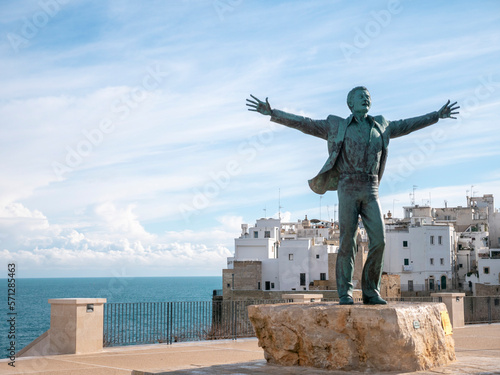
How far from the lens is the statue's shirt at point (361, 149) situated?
8.74 meters

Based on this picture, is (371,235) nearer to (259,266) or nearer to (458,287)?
(259,266)

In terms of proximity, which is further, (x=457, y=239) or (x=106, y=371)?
(x=457, y=239)

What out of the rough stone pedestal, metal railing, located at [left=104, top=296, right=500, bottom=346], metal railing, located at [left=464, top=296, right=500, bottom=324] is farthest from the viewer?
metal railing, located at [left=464, top=296, right=500, bottom=324]

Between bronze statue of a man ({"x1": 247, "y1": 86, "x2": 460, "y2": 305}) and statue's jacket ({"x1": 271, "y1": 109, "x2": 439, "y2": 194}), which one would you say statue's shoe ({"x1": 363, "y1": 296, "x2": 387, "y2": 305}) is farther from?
statue's jacket ({"x1": 271, "y1": 109, "x2": 439, "y2": 194})

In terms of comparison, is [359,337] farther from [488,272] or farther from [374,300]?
[488,272]

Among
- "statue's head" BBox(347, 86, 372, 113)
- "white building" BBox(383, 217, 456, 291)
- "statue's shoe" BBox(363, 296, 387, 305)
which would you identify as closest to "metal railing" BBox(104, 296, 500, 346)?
"statue's shoe" BBox(363, 296, 387, 305)

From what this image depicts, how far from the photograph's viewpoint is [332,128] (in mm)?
9141

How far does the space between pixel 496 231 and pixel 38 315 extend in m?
52.8

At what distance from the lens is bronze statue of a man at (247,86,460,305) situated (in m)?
8.67

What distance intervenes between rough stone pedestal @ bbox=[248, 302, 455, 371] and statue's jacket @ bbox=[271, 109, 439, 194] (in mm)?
1836

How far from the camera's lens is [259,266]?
63562mm

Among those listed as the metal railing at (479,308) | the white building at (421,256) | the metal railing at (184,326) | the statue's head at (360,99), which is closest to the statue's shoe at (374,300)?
the statue's head at (360,99)

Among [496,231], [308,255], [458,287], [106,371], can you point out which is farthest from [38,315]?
[106,371]

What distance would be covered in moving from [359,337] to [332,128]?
9.64 feet
